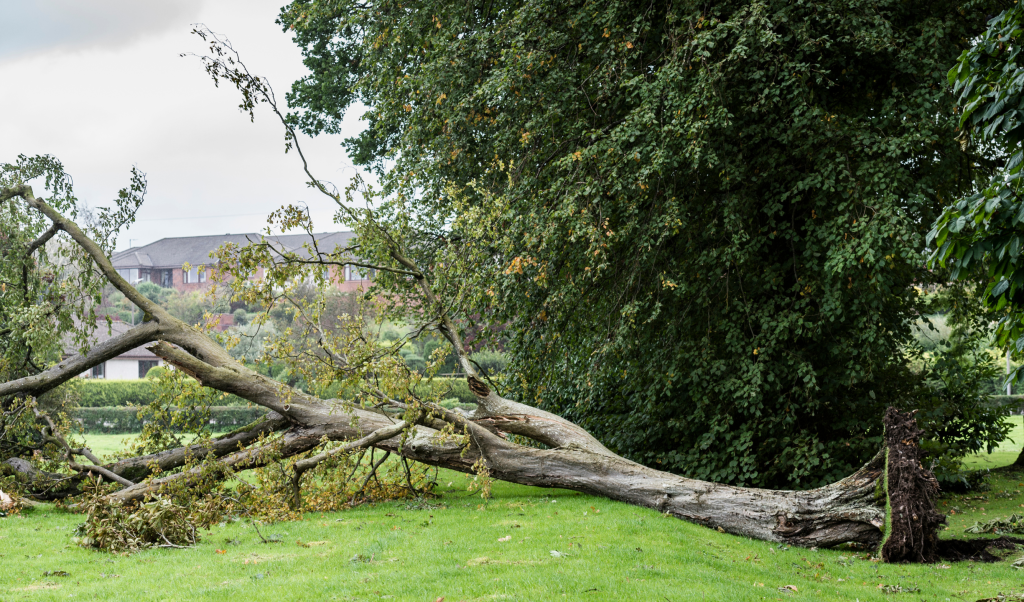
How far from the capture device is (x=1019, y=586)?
259 inches

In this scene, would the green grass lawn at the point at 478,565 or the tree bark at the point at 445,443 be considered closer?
the green grass lawn at the point at 478,565

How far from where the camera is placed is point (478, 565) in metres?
6.53

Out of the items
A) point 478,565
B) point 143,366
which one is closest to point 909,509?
point 478,565

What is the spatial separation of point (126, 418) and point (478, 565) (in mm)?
26442

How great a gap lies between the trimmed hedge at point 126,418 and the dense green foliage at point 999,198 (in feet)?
88.0

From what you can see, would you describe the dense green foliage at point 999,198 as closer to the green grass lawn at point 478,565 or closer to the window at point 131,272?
the green grass lawn at point 478,565

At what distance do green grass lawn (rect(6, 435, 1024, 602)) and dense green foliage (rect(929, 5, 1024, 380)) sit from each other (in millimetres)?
2897

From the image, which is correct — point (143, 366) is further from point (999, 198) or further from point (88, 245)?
point (999, 198)

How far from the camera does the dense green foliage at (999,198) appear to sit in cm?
443

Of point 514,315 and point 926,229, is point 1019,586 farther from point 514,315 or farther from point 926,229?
point 514,315

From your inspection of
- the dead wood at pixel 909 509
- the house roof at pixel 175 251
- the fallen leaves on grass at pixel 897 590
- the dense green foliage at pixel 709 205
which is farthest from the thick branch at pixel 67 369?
the house roof at pixel 175 251

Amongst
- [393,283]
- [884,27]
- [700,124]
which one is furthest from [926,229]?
[393,283]

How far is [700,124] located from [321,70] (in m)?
12.9

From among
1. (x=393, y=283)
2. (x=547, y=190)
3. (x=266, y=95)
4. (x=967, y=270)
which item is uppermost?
(x=266, y=95)
